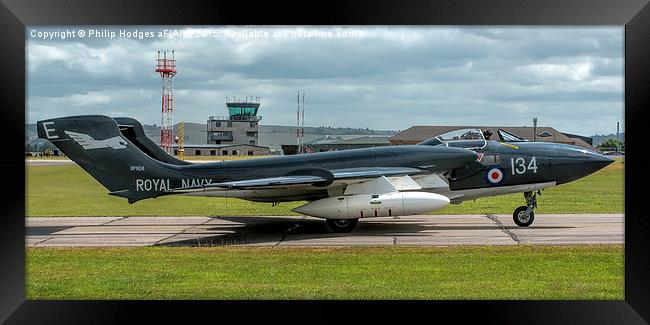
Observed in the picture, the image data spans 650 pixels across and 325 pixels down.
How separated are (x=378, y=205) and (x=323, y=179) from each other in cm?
129

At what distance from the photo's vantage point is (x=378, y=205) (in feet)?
48.8

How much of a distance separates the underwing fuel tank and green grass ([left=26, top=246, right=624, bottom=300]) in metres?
1.84

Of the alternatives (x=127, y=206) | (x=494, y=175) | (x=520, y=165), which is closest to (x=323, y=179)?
Answer: (x=494, y=175)

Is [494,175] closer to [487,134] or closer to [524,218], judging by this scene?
[487,134]

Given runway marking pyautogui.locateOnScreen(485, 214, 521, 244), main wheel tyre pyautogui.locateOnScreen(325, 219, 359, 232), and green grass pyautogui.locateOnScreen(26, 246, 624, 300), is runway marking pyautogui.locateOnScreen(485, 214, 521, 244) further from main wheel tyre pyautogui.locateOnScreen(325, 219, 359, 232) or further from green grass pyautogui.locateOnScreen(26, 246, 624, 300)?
main wheel tyre pyautogui.locateOnScreen(325, 219, 359, 232)

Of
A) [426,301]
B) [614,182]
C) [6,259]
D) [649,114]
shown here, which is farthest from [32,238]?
[614,182]

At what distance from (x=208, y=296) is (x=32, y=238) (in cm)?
767

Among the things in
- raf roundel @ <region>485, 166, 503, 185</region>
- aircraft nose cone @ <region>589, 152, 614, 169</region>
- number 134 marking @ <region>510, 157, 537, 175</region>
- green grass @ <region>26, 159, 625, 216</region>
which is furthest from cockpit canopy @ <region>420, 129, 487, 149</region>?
green grass @ <region>26, 159, 625, 216</region>

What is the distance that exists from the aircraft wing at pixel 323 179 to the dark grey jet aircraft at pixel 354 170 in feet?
0.07

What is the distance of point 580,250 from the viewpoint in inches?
491

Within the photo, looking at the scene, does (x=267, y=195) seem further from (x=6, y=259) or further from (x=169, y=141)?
(x=6, y=259)

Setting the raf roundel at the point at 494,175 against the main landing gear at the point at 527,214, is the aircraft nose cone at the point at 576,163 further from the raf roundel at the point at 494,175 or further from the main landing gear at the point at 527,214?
the raf roundel at the point at 494,175

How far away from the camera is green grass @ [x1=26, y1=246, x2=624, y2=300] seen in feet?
31.1
